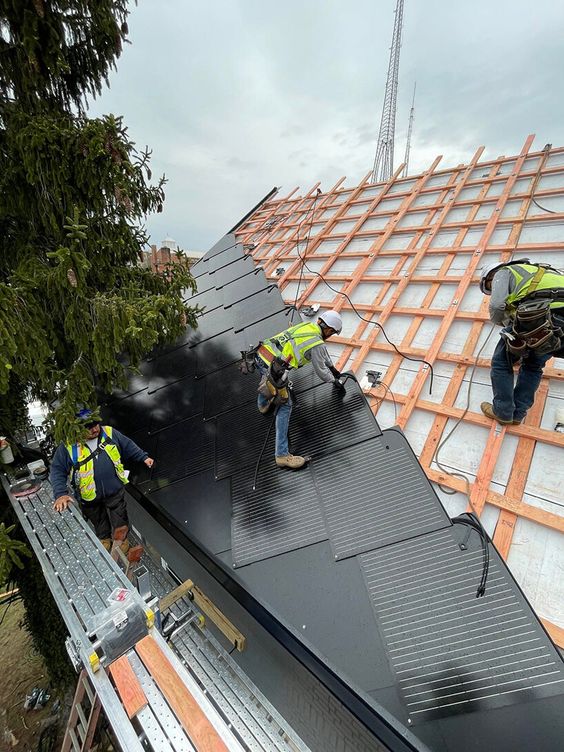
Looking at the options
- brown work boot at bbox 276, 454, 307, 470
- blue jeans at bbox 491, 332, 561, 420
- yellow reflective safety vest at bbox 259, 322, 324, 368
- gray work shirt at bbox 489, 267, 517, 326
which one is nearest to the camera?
blue jeans at bbox 491, 332, 561, 420

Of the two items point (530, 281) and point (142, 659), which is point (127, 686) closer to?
point (142, 659)

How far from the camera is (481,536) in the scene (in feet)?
7.32

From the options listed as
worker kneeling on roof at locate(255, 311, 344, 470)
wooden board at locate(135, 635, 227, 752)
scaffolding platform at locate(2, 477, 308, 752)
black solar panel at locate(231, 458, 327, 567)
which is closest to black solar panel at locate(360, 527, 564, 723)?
black solar panel at locate(231, 458, 327, 567)

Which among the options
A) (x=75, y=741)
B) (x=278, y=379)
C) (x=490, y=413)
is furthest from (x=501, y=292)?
(x=75, y=741)

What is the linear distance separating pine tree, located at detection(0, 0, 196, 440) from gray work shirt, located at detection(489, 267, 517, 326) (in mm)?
2745

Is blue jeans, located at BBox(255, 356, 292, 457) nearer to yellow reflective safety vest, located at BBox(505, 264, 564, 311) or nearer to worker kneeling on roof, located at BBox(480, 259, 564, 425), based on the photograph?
worker kneeling on roof, located at BBox(480, 259, 564, 425)

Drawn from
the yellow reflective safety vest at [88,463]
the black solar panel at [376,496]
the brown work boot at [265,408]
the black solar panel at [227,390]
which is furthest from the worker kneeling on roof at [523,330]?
the yellow reflective safety vest at [88,463]

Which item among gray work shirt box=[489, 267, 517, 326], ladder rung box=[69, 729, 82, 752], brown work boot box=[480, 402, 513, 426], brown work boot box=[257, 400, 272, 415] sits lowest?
ladder rung box=[69, 729, 82, 752]

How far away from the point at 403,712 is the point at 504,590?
868 mm

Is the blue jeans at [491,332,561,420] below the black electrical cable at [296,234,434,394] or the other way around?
below

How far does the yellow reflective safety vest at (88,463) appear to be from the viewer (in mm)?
2883

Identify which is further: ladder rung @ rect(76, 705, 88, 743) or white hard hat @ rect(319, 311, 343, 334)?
white hard hat @ rect(319, 311, 343, 334)

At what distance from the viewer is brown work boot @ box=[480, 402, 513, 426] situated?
2.68 meters

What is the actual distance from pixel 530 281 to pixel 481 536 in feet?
6.40
